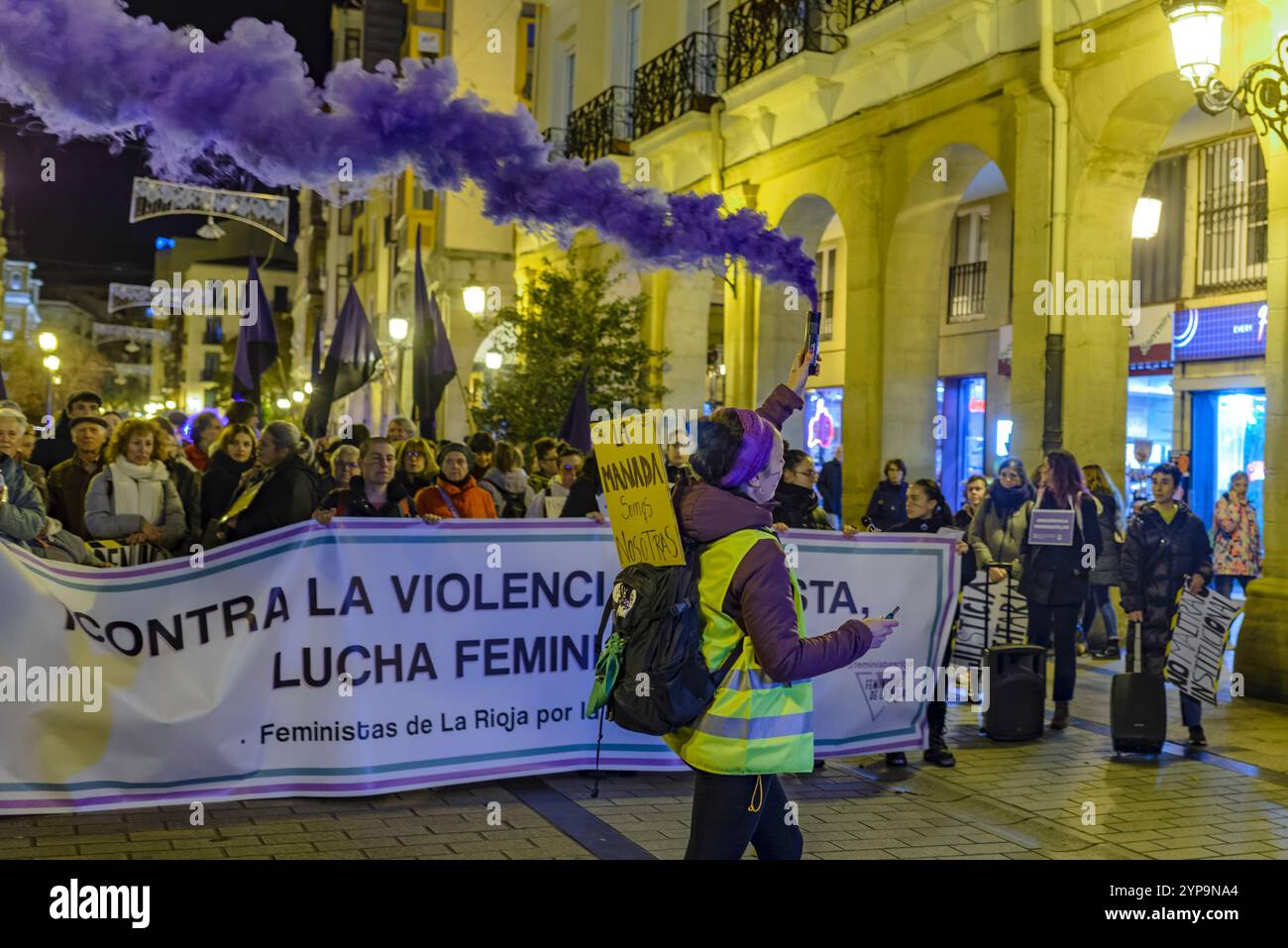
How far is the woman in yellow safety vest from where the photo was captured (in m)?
4.03

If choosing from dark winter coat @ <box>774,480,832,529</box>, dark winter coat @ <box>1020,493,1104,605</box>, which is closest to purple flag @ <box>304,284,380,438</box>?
dark winter coat @ <box>774,480,832,529</box>

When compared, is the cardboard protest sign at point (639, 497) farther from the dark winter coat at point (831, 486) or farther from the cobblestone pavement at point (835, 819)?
the dark winter coat at point (831, 486)

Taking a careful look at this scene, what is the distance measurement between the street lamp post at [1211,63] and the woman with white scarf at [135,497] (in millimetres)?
7478

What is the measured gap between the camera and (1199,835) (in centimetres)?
687

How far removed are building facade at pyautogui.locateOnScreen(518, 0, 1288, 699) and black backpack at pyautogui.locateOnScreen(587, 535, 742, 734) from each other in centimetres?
821

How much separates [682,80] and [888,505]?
8.62 metres

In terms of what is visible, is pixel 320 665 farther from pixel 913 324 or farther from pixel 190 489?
pixel 913 324

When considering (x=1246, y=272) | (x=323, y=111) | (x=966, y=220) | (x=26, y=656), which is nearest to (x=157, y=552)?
(x=26, y=656)

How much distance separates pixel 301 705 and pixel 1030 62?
10.6 m

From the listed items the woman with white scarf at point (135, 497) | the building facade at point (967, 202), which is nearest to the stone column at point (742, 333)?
the building facade at point (967, 202)

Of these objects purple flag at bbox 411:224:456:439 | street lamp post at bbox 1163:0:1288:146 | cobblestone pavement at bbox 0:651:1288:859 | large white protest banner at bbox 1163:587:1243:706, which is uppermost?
street lamp post at bbox 1163:0:1288:146

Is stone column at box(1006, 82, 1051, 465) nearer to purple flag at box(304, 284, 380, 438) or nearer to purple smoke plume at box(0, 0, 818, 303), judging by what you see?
purple smoke plume at box(0, 0, 818, 303)

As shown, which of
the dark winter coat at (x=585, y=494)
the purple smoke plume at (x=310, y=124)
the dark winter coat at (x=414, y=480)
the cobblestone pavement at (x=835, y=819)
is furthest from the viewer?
the dark winter coat at (x=414, y=480)

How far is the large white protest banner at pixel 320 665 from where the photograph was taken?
6.39 metres
